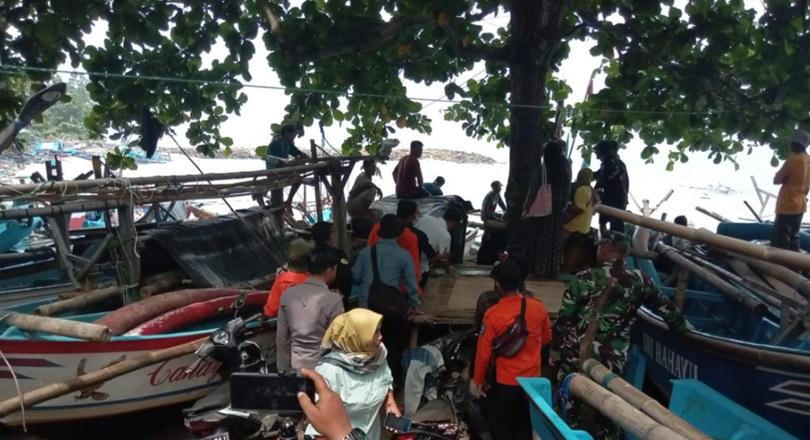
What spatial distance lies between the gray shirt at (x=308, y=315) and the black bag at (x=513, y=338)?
1068 mm

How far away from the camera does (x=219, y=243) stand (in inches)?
243

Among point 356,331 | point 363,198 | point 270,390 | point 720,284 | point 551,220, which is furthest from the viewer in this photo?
point 363,198

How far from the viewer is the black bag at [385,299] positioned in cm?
496

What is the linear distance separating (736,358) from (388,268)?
265 cm

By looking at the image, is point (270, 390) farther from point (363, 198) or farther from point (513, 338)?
point (363, 198)

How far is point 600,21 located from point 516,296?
A: 3.89 metres

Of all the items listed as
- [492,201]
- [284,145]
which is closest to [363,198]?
[284,145]

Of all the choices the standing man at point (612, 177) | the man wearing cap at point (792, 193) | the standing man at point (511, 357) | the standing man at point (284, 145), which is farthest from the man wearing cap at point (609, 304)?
Answer: the standing man at point (284, 145)

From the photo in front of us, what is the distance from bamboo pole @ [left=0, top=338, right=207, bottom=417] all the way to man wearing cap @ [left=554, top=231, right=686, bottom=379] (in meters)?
2.88

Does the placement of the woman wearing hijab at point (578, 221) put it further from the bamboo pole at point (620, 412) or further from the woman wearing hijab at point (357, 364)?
the woman wearing hijab at point (357, 364)

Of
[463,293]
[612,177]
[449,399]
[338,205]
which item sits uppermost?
[612,177]

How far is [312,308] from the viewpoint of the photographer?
3.71 m

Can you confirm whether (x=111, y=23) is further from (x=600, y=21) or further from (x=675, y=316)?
(x=675, y=316)

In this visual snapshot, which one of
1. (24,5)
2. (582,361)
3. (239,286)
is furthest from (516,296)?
(24,5)
